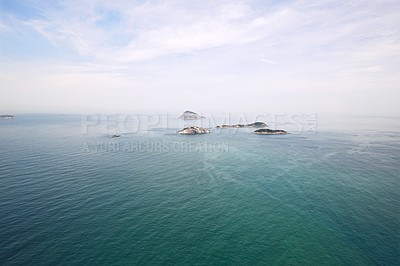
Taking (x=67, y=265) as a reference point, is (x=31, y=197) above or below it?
above

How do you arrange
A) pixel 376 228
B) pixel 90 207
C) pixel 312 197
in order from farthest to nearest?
pixel 312 197 → pixel 90 207 → pixel 376 228

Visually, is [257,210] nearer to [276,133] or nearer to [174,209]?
[174,209]

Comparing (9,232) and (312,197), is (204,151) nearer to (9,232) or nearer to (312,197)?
(312,197)

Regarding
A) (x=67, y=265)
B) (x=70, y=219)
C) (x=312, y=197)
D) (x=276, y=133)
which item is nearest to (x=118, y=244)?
(x=67, y=265)

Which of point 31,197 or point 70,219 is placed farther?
point 31,197

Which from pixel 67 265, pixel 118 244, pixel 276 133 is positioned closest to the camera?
pixel 67 265

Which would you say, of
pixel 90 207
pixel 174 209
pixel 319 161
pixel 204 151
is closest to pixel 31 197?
pixel 90 207
